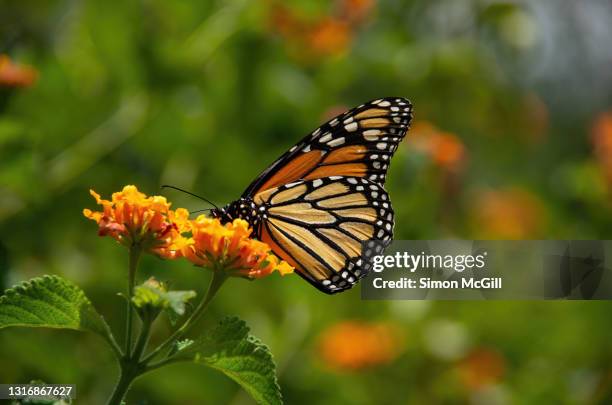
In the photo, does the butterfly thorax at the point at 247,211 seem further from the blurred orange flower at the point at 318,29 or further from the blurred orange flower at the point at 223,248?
the blurred orange flower at the point at 318,29

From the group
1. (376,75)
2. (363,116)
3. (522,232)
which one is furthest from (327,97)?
(522,232)

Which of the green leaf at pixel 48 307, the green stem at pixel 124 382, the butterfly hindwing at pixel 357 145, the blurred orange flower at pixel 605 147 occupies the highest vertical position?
the blurred orange flower at pixel 605 147

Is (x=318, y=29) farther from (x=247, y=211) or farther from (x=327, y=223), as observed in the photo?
(x=247, y=211)

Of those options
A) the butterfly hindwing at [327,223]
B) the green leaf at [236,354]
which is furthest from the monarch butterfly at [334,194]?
the green leaf at [236,354]

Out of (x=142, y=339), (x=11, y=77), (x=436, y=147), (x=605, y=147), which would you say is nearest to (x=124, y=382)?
(x=142, y=339)

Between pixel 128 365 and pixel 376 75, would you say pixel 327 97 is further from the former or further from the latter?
pixel 128 365

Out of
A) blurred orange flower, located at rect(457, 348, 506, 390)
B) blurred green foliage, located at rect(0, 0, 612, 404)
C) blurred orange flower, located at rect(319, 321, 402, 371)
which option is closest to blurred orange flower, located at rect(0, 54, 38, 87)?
blurred green foliage, located at rect(0, 0, 612, 404)
